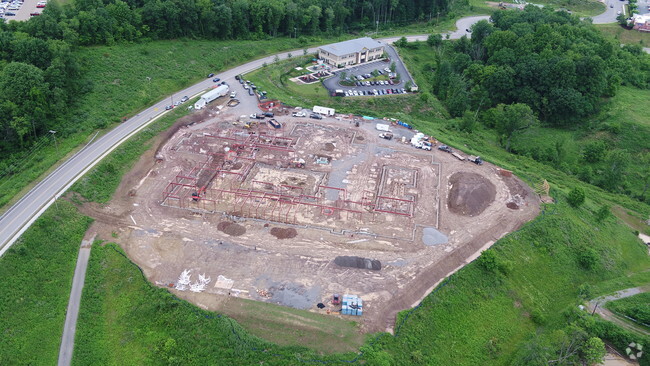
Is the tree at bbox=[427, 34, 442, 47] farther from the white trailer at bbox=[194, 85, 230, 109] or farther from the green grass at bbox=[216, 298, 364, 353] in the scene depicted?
the green grass at bbox=[216, 298, 364, 353]

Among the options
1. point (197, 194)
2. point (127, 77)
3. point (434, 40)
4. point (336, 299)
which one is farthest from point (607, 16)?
point (336, 299)

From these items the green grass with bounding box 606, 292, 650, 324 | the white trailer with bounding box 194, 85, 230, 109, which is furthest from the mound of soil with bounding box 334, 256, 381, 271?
the white trailer with bounding box 194, 85, 230, 109

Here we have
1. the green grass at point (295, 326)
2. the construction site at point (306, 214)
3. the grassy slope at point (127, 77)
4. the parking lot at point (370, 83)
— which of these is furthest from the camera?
the parking lot at point (370, 83)

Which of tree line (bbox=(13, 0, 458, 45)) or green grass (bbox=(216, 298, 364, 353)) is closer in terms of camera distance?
green grass (bbox=(216, 298, 364, 353))

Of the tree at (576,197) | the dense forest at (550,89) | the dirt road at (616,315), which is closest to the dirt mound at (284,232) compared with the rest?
the dirt road at (616,315)

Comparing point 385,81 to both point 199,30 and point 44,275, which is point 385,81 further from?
point 44,275

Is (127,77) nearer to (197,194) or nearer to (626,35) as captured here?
(197,194)

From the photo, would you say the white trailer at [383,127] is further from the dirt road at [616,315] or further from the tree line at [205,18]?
the tree line at [205,18]
